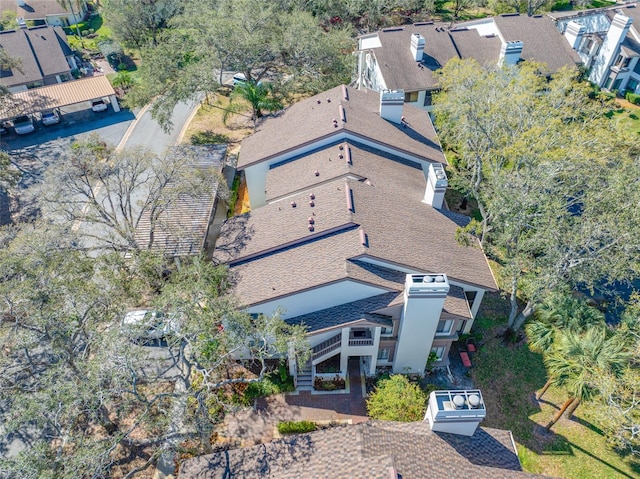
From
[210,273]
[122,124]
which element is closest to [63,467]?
[210,273]

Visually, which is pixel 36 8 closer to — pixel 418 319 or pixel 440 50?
pixel 440 50

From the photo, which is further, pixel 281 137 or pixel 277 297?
pixel 281 137

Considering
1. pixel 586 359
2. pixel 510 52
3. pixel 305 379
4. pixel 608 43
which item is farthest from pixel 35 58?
pixel 608 43

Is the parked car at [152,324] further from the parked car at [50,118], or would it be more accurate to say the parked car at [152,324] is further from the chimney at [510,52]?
the chimney at [510,52]

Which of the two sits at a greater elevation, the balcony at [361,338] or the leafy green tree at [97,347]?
the leafy green tree at [97,347]

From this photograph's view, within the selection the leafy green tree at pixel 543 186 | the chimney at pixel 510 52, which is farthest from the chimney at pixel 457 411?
the chimney at pixel 510 52

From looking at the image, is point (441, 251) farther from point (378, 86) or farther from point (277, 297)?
point (378, 86)
